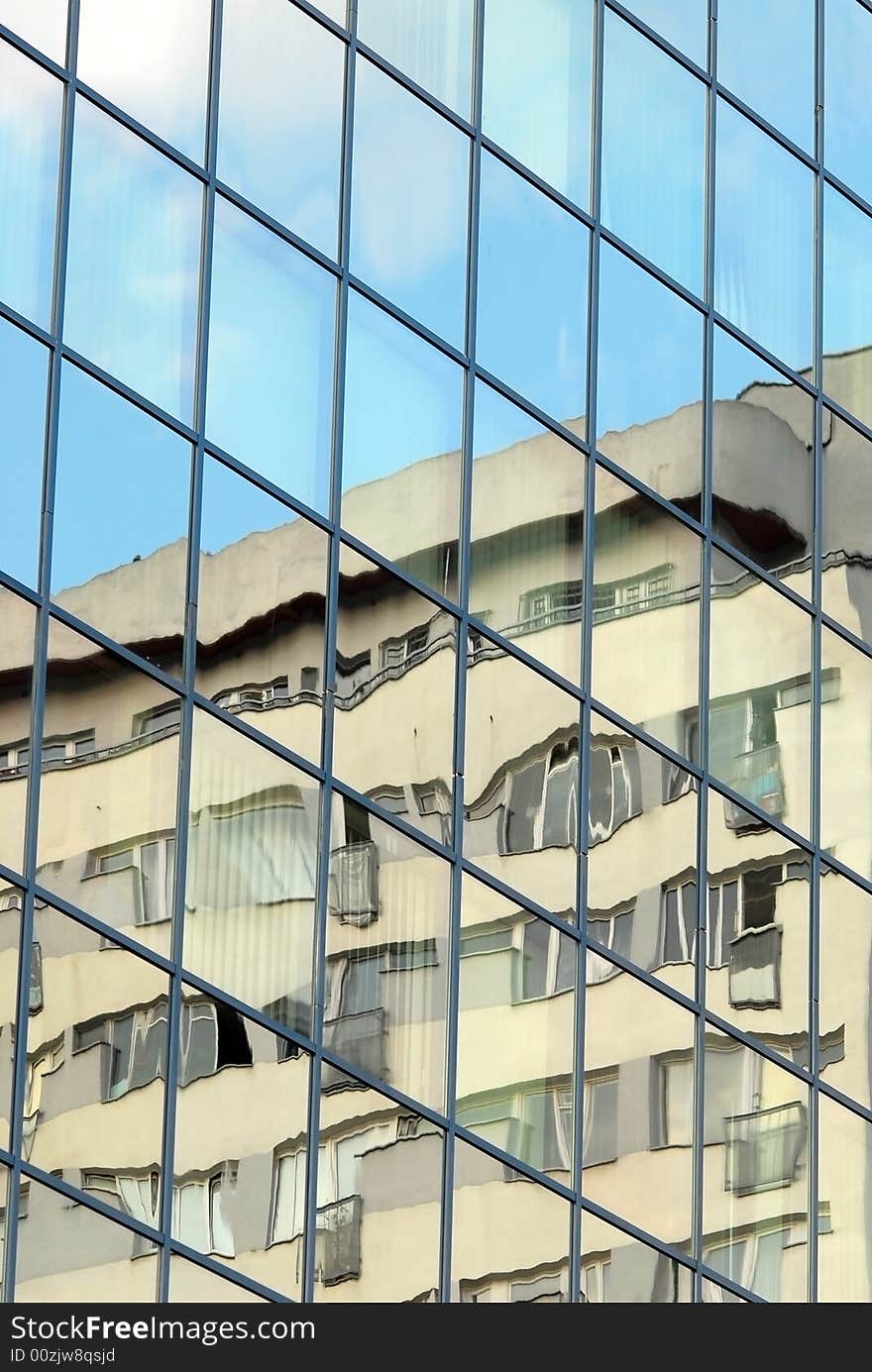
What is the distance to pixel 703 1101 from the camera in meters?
28.2

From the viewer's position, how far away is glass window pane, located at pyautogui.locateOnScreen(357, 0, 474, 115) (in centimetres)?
2694

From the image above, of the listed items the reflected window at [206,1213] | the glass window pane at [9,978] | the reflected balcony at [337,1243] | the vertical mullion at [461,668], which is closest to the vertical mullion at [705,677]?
the vertical mullion at [461,668]

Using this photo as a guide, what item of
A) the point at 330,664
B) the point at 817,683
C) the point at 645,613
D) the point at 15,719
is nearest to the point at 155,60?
the point at 330,664

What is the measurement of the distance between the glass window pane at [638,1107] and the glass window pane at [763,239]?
727cm

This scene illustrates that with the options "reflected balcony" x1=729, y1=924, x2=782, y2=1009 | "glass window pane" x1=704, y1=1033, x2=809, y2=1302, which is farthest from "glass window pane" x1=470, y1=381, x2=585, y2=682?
"glass window pane" x1=704, y1=1033, x2=809, y2=1302

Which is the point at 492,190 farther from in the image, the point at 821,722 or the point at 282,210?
the point at 821,722

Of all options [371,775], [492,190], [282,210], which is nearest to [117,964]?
[371,775]

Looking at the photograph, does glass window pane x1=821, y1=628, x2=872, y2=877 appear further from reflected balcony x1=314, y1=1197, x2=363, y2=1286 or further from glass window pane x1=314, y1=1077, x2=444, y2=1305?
reflected balcony x1=314, y1=1197, x2=363, y2=1286

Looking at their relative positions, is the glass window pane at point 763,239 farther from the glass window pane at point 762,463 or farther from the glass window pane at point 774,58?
the glass window pane at point 762,463

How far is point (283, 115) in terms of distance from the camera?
2595 centimetres

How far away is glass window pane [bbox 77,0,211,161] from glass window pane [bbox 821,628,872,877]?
9.32 meters

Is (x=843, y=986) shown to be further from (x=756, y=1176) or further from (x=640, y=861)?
(x=640, y=861)
